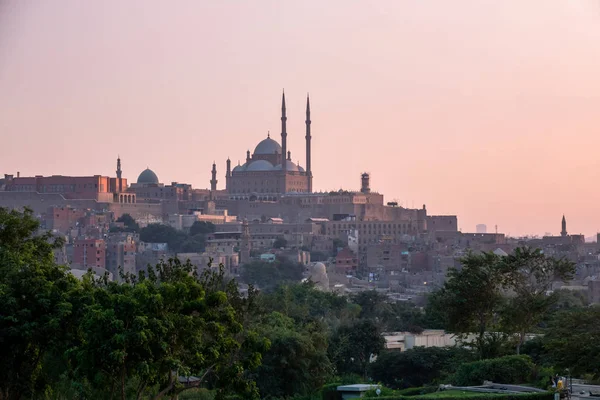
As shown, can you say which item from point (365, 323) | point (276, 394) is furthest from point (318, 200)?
point (276, 394)

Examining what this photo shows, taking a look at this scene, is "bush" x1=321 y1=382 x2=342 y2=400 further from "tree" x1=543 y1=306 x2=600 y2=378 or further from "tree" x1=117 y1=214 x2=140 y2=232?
"tree" x1=117 y1=214 x2=140 y2=232

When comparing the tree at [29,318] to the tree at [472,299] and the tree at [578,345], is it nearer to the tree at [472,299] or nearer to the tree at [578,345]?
the tree at [578,345]

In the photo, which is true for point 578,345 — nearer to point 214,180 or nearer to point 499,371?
point 499,371

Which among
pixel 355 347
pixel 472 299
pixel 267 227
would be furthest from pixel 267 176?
pixel 472 299

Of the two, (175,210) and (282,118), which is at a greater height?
(282,118)

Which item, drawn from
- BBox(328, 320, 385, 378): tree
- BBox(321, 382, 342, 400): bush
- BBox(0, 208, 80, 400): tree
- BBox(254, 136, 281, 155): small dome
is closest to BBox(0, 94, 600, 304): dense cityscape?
BBox(254, 136, 281, 155): small dome

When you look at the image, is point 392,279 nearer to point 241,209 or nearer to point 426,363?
point 241,209
